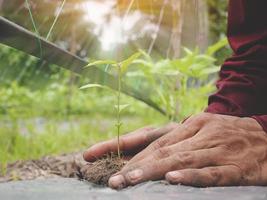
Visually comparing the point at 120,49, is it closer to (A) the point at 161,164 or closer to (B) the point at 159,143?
(B) the point at 159,143

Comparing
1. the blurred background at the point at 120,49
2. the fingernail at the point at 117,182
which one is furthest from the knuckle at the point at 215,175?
the blurred background at the point at 120,49

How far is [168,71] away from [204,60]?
0.33 meters

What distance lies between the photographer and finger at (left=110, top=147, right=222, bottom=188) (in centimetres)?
164

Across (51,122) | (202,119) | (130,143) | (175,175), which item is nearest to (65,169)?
(130,143)

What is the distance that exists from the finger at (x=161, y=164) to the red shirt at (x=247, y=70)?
0.87 feet

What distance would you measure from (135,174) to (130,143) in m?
0.34

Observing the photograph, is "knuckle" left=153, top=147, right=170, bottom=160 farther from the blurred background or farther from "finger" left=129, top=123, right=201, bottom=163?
the blurred background

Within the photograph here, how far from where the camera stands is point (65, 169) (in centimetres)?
252

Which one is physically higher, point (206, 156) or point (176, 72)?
point (176, 72)

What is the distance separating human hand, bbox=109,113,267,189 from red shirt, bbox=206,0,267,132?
3.9 inches

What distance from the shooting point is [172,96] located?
346cm

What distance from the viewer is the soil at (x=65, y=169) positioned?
182 cm

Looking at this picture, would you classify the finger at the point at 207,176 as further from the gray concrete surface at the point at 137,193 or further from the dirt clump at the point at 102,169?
the dirt clump at the point at 102,169

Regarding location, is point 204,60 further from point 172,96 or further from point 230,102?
point 230,102
